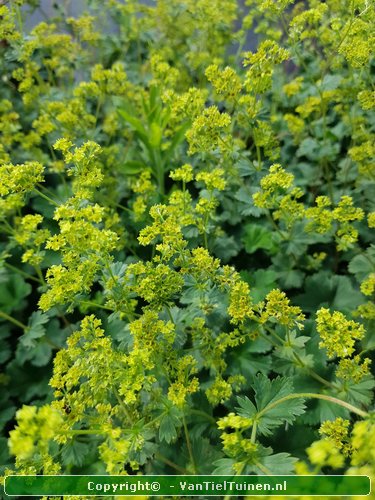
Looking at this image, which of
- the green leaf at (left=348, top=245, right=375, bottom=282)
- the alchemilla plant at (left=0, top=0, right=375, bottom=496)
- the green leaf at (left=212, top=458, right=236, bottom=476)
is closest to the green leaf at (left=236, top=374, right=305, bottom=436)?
the alchemilla plant at (left=0, top=0, right=375, bottom=496)

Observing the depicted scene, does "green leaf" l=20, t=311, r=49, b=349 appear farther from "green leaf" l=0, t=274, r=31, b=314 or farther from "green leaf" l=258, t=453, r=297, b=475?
"green leaf" l=258, t=453, r=297, b=475

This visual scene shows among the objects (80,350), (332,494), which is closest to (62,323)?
(80,350)

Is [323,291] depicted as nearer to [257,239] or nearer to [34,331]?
[257,239]

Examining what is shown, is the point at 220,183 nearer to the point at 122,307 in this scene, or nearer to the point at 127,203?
the point at 122,307

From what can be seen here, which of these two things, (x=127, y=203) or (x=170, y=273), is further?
(x=127, y=203)

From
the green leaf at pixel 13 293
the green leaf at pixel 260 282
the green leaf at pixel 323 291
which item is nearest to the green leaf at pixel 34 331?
the green leaf at pixel 13 293

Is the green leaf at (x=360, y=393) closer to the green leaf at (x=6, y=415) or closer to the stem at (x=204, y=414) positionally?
the stem at (x=204, y=414)

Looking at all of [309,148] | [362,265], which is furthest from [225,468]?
[309,148]
